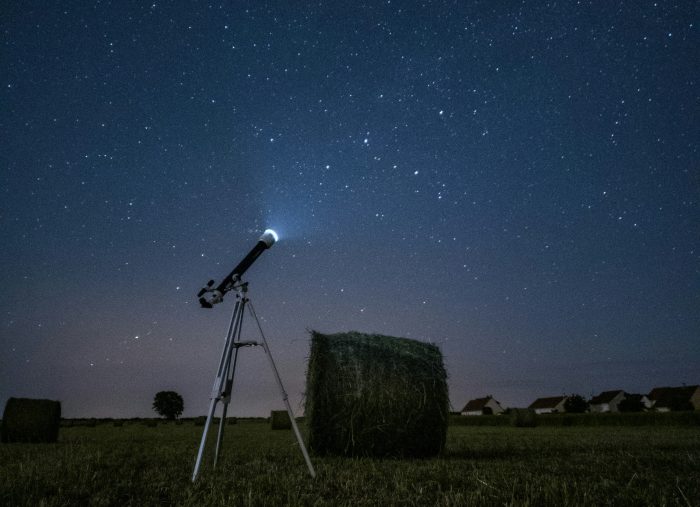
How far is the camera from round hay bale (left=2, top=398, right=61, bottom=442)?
12.7 metres

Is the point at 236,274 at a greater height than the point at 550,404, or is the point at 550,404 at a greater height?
Result: the point at 236,274

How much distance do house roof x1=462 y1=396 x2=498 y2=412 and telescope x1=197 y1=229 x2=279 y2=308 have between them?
97.9 metres

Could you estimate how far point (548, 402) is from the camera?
93188mm

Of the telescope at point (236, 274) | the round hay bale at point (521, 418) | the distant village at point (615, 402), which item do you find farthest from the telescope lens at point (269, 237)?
the distant village at point (615, 402)

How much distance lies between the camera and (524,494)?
12.0 ft

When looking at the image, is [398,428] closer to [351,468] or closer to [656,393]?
[351,468]

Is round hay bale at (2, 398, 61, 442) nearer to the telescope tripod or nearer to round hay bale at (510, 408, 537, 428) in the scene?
the telescope tripod

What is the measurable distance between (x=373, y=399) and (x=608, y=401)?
9747cm

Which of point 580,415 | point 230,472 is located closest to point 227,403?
point 230,472

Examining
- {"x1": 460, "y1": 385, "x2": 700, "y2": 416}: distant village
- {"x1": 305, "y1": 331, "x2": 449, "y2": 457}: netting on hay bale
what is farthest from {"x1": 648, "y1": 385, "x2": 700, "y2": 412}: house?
{"x1": 305, "y1": 331, "x2": 449, "y2": 457}: netting on hay bale

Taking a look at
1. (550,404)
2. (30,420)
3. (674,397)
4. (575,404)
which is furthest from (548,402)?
(30,420)

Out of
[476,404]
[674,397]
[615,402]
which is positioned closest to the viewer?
[674,397]

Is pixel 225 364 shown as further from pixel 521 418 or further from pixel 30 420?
pixel 521 418

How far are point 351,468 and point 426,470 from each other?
918 millimetres
